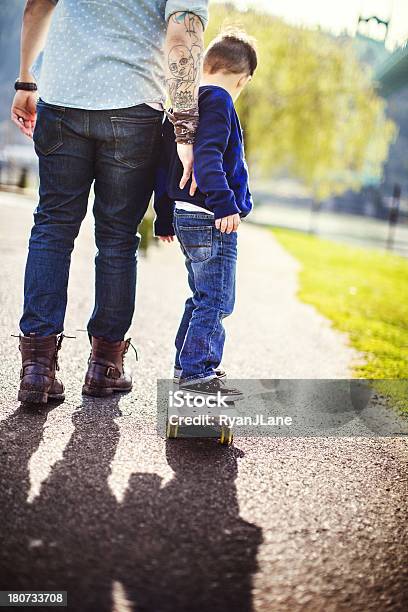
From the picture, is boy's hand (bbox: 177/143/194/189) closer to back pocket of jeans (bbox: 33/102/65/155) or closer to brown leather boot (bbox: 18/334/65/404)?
back pocket of jeans (bbox: 33/102/65/155)

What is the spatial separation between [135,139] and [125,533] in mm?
1441

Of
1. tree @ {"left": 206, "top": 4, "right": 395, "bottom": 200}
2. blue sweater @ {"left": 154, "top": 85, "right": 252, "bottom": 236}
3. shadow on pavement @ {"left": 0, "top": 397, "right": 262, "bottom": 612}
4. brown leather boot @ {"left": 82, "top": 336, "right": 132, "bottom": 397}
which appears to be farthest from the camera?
tree @ {"left": 206, "top": 4, "right": 395, "bottom": 200}

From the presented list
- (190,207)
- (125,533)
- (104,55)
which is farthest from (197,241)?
(125,533)

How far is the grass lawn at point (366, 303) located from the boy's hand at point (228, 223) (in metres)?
1.72

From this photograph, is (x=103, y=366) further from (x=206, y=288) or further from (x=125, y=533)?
(x=125, y=533)

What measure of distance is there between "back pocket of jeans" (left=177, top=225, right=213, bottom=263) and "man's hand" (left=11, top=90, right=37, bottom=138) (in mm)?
801

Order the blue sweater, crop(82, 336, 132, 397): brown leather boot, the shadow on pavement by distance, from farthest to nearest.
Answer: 1. crop(82, 336, 132, 397): brown leather boot
2. the blue sweater
3. the shadow on pavement

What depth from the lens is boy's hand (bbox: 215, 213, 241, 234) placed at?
97.1 inches

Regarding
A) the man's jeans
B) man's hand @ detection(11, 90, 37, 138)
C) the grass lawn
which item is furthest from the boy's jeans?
the grass lawn

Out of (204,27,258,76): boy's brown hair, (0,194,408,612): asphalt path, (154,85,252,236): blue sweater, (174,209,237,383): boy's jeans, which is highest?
(204,27,258,76): boy's brown hair

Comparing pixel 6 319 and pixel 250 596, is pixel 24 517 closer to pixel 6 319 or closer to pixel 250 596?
pixel 250 596

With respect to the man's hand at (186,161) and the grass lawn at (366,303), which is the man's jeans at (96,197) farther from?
the grass lawn at (366,303)

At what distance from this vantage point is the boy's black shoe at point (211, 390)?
252 cm

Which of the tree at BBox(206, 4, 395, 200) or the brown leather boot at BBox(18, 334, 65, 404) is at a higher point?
the tree at BBox(206, 4, 395, 200)
